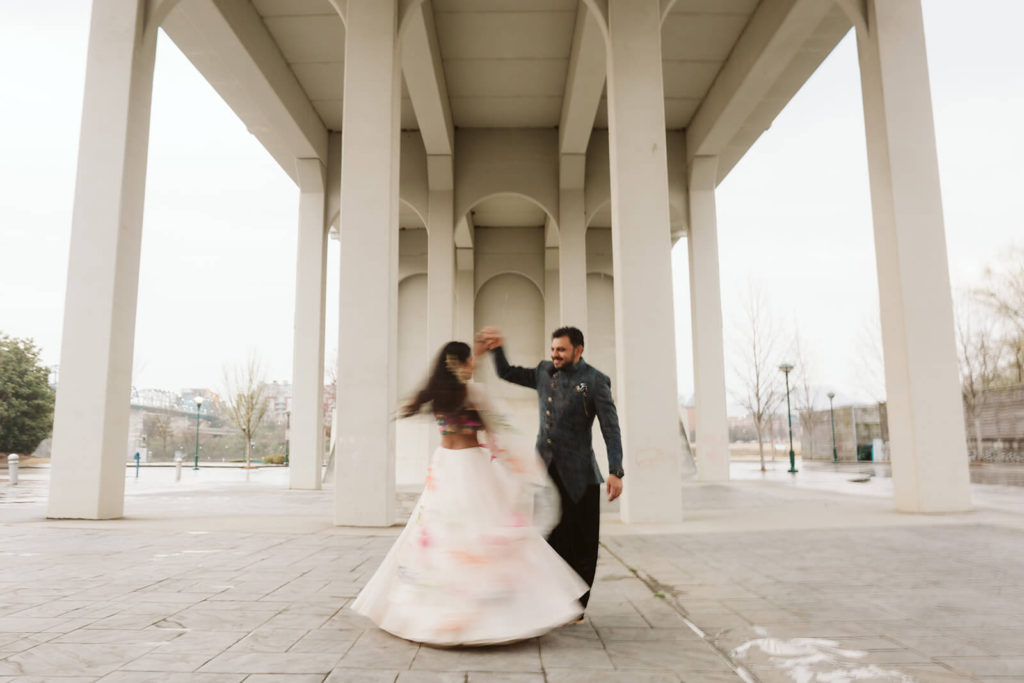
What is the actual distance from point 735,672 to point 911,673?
79 centimetres

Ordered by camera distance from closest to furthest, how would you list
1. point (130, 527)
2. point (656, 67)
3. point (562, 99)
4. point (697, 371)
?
point (130, 527) < point (656, 67) < point (562, 99) < point (697, 371)

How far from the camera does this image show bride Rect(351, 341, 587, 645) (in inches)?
138

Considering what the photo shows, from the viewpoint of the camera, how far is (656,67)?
33.5 ft

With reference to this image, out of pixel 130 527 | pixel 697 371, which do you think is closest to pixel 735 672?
pixel 130 527

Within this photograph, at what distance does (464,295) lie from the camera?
87.8ft

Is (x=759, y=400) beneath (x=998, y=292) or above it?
beneath

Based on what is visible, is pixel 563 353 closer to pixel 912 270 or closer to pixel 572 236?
pixel 912 270

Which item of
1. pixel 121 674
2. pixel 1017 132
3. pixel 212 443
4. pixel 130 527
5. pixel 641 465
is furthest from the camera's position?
pixel 212 443

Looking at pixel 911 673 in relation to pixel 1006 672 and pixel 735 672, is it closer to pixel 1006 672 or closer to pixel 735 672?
pixel 1006 672

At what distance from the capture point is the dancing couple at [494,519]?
139 inches

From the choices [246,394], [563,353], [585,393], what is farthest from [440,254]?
[246,394]

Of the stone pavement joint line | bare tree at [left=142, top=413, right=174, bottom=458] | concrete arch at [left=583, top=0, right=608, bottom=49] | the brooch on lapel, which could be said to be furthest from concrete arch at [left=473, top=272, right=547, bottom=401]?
bare tree at [left=142, top=413, right=174, bottom=458]

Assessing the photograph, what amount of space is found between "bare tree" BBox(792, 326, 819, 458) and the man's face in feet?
109

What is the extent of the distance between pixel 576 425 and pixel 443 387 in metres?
0.91
